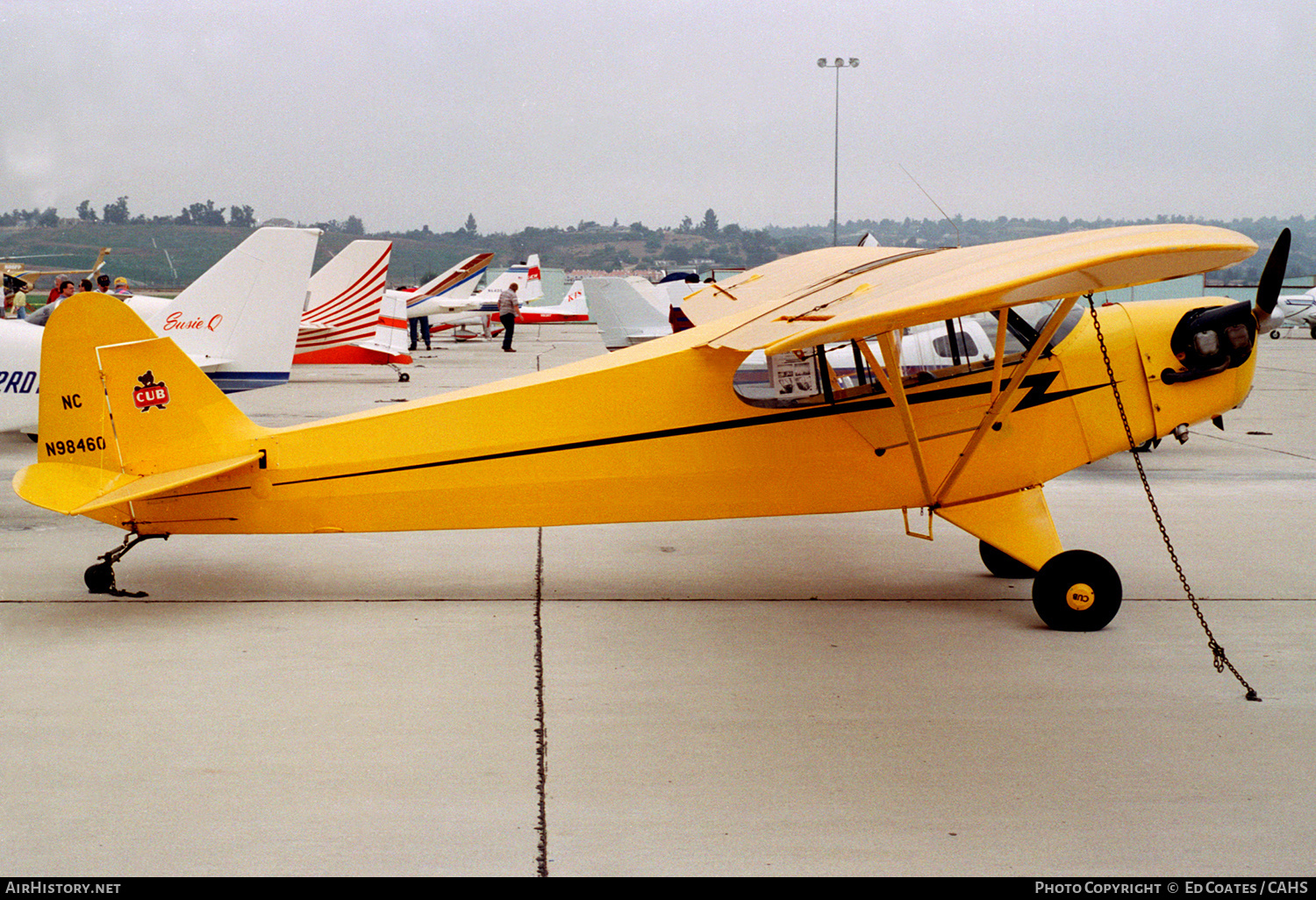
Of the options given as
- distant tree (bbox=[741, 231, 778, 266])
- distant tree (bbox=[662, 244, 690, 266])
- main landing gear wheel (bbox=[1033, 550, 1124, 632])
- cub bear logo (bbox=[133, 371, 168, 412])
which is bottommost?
main landing gear wheel (bbox=[1033, 550, 1124, 632])

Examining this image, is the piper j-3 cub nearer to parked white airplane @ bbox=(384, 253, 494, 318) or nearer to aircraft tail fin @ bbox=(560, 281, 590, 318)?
parked white airplane @ bbox=(384, 253, 494, 318)

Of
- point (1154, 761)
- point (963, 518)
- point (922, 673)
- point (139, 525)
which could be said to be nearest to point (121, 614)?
point (139, 525)

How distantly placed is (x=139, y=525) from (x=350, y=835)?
2960 mm

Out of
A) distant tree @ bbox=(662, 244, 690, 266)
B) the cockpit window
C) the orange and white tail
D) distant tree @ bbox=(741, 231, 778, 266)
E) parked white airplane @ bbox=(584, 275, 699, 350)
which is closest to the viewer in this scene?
the cockpit window

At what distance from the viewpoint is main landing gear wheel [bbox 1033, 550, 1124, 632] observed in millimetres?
5312

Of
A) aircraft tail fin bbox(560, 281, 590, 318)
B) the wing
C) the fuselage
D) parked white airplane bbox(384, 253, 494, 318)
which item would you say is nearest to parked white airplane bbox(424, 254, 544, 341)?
parked white airplane bbox(384, 253, 494, 318)

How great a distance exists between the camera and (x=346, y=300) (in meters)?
19.0

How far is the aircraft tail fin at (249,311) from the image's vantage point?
34.7 ft

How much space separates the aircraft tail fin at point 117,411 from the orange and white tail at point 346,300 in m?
13.7

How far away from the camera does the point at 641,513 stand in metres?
5.54

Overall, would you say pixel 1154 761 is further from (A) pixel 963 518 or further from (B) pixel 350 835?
(B) pixel 350 835

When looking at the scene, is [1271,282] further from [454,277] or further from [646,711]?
[454,277]

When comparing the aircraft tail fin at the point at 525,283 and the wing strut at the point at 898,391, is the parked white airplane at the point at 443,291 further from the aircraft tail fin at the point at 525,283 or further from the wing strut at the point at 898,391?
the wing strut at the point at 898,391

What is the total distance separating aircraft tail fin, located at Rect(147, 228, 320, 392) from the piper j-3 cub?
17.0 ft
